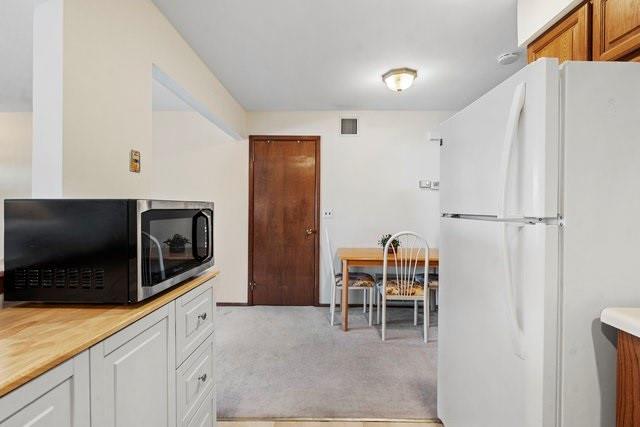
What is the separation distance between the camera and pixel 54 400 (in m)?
0.71

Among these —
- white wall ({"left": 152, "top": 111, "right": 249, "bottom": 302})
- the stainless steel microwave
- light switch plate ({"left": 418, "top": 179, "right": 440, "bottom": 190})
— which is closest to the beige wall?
the stainless steel microwave

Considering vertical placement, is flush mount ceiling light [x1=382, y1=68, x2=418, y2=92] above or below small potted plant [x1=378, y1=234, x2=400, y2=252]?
above

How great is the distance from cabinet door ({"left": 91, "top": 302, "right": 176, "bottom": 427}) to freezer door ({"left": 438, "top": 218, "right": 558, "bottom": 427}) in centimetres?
119

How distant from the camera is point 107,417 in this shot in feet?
2.87

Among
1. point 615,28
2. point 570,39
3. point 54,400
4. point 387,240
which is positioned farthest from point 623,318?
point 387,240

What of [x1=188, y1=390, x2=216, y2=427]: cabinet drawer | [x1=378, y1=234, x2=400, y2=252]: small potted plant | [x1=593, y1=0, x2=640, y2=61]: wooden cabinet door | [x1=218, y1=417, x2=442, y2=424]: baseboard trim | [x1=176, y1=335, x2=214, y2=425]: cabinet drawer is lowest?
[x1=218, y1=417, x2=442, y2=424]: baseboard trim

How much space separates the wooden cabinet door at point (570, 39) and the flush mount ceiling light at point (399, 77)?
112cm

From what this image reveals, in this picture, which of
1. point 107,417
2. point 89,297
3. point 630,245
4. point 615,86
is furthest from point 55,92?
point 630,245

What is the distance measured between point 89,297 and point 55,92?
0.80 meters

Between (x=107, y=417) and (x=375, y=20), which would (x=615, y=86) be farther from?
(x=107, y=417)

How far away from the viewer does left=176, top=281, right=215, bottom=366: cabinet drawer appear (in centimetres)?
129

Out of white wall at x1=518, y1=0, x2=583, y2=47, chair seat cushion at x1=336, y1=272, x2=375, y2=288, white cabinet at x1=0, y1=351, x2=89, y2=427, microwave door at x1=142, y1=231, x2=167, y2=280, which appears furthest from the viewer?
chair seat cushion at x1=336, y1=272, x2=375, y2=288

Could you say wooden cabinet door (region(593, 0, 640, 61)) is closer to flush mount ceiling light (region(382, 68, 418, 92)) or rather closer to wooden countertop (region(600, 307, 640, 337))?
wooden countertop (region(600, 307, 640, 337))

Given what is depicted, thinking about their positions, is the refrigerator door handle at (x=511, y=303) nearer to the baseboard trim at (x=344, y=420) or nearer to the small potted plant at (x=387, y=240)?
the baseboard trim at (x=344, y=420)
